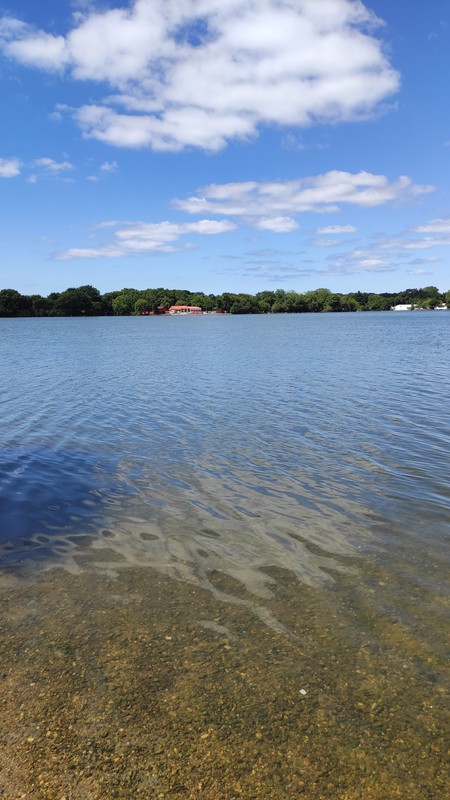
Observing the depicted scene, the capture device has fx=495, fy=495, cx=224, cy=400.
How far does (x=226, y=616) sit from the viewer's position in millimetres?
7883

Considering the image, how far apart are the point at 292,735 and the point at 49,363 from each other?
49.0 m

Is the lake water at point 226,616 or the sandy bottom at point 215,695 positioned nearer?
the sandy bottom at point 215,695

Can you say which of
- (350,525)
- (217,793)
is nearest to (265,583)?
(350,525)

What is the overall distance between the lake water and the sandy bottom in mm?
23

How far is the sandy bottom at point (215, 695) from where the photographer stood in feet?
16.7

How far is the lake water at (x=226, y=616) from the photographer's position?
5.29 m

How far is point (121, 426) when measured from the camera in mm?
22125

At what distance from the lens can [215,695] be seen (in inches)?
245

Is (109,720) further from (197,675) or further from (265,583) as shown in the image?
(265,583)

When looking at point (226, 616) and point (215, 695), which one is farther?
point (226, 616)

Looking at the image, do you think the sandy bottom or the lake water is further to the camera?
the lake water

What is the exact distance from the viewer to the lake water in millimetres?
5285

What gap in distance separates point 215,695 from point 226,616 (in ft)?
5.53

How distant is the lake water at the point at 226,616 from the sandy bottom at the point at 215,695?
0.02 meters
